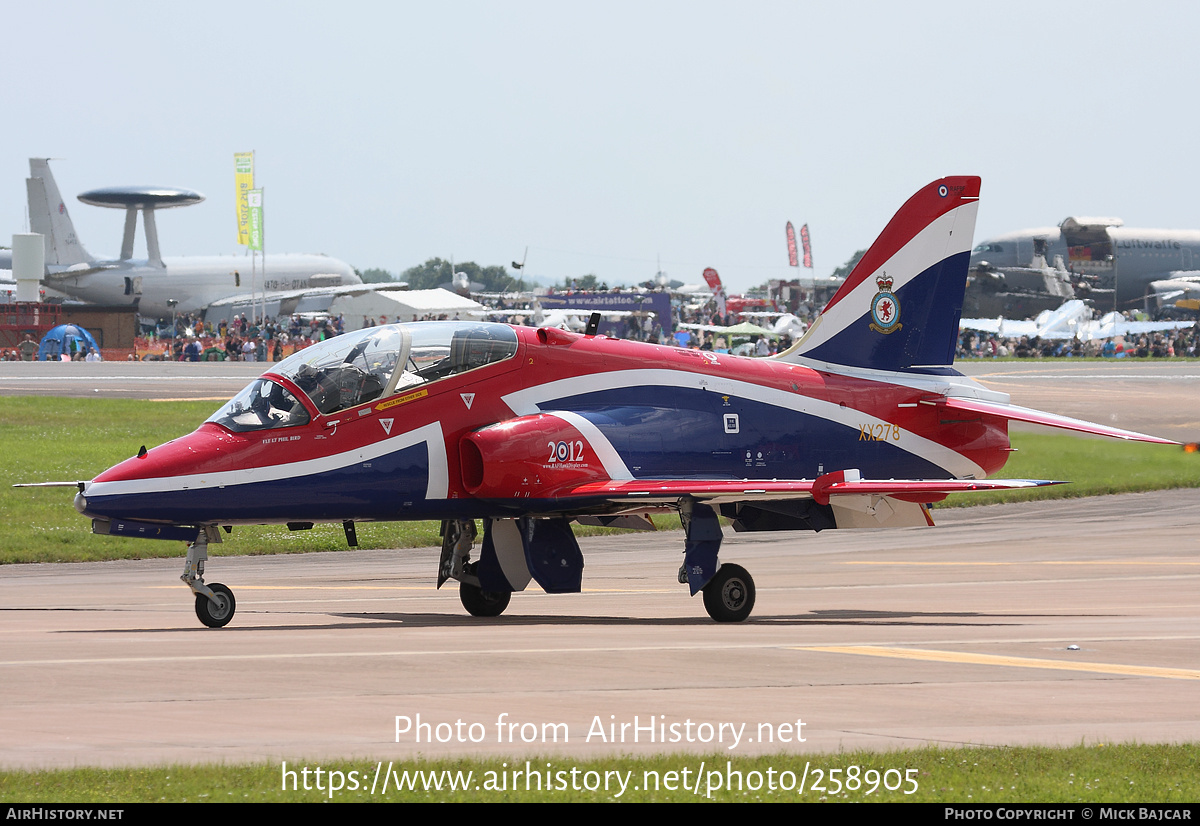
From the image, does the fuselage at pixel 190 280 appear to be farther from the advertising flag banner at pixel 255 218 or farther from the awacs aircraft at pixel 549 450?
the awacs aircraft at pixel 549 450

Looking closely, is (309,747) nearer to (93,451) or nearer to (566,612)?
(566,612)

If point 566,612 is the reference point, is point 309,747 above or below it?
above

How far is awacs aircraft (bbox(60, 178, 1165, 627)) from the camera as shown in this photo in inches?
559

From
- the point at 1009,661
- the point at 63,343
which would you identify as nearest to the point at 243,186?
the point at 63,343

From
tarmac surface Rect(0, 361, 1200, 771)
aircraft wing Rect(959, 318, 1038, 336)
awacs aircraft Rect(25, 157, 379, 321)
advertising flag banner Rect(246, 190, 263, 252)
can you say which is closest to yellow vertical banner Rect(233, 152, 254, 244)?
advertising flag banner Rect(246, 190, 263, 252)

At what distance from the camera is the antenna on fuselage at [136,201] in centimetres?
12531

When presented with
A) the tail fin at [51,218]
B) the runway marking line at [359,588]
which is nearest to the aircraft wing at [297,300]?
the tail fin at [51,218]

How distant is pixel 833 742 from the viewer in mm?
8125

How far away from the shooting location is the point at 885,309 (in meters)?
18.9

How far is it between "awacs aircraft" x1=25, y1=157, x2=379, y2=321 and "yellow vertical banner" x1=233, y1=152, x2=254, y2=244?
38.1 ft

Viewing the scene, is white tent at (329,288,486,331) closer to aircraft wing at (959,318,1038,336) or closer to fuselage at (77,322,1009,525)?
aircraft wing at (959,318,1038,336)

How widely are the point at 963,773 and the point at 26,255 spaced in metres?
101

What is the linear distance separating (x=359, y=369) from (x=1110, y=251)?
11768cm

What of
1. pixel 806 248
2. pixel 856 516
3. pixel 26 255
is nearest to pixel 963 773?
pixel 856 516
